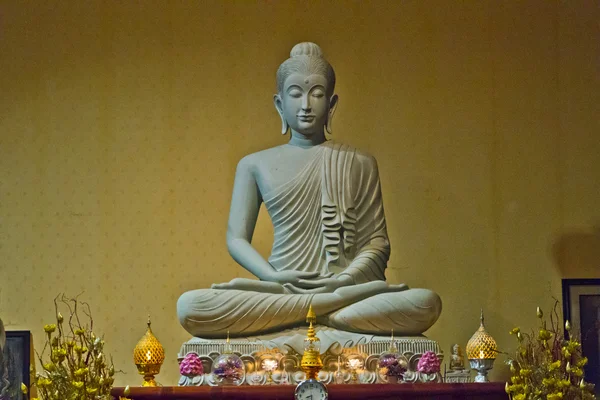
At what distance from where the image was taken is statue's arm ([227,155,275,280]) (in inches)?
312

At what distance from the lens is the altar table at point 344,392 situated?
673 centimetres

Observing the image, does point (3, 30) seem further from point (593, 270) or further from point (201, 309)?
point (593, 270)

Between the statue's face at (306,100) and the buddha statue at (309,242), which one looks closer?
the buddha statue at (309,242)

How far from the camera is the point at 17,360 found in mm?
8555

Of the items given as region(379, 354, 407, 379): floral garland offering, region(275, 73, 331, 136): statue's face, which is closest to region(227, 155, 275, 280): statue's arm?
region(275, 73, 331, 136): statue's face

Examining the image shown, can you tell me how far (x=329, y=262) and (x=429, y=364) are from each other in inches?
35.9

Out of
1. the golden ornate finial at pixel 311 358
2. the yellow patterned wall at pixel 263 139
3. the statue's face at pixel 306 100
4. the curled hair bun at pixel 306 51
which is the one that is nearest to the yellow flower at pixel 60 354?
the golden ornate finial at pixel 311 358

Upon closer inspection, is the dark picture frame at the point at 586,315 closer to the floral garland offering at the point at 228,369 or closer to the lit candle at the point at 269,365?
the lit candle at the point at 269,365

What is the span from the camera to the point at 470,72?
9164mm

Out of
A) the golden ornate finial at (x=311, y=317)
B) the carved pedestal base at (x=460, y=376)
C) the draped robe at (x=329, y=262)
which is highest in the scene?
the draped robe at (x=329, y=262)

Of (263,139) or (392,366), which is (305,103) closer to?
(263,139)

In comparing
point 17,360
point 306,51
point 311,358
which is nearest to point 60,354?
point 311,358

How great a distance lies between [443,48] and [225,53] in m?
1.37

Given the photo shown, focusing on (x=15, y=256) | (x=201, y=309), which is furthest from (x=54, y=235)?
(x=201, y=309)
